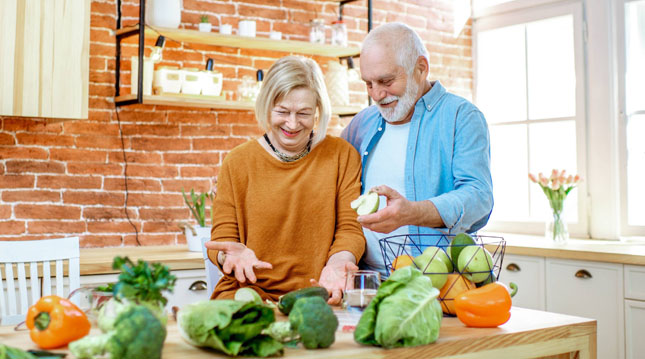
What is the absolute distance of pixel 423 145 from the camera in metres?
2.06

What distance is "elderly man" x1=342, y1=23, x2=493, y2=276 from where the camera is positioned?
76.5 inches

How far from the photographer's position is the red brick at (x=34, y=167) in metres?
3.26

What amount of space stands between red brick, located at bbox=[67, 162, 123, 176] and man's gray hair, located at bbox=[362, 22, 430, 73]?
1.90 metres

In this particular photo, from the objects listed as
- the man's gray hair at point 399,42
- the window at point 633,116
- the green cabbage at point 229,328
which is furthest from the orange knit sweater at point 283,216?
the window at point 633,116

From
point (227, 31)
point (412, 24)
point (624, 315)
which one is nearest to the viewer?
point (624, 315)

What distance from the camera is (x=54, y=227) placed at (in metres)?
3.36

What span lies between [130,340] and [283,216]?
3.39 ft

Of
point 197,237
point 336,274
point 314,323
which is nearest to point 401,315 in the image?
point 314,323

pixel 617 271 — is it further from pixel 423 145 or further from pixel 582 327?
pixel 582 327

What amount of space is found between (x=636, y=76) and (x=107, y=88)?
2.90 metres

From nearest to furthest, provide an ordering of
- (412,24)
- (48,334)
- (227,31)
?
1. (48,334)
2. (227,31)
3. (412,24)

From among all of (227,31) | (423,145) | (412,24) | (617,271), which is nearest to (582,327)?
(423,145)

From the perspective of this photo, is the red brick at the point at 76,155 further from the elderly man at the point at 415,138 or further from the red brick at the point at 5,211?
the elderly man at the point at 415,138

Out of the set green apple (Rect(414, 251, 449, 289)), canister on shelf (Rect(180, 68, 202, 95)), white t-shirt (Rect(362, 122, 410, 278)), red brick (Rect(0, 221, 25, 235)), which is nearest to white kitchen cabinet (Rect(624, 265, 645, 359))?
white t-shirt (Rect(362, 122, 410, 278))
